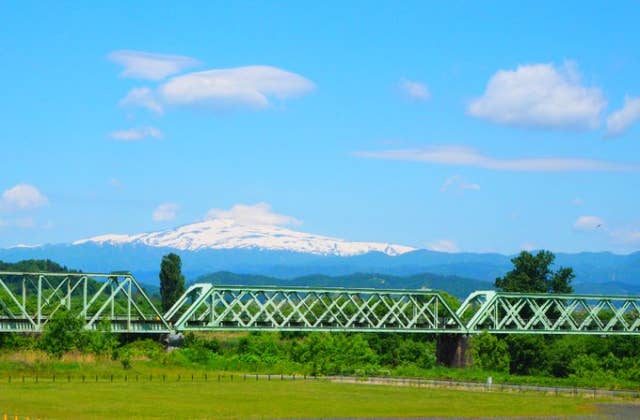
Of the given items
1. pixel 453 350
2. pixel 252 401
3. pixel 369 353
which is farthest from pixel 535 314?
pixel 252 401

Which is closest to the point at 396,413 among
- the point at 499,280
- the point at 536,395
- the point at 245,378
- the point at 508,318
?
the point at 536,395

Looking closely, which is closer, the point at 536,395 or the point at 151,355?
the point at 536,395

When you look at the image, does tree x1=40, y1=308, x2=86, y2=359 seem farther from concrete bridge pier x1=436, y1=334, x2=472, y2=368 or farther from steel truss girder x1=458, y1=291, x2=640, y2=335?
steel truss girder x1=458, y1=291, x2=640, y2=335

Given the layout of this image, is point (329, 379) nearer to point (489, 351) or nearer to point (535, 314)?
point (489, 351)

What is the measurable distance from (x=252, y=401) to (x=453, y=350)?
79.6 metres

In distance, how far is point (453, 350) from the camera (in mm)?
161750

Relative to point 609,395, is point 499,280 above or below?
above

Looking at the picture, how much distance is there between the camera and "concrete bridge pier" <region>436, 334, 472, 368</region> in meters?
159

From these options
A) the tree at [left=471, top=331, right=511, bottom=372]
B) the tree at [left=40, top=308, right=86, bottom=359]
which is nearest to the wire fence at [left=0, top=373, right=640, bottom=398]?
the tree at [left=40, top=308, right=86, bottom=359]

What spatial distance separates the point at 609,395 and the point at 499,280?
94.9 meters

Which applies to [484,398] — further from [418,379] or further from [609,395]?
[418,379]

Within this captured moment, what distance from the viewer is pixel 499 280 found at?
198m

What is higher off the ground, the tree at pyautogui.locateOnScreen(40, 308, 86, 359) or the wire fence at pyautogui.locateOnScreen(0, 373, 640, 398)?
the tree at pyautogui.locateOnScreen(40, 308, 86, 359)

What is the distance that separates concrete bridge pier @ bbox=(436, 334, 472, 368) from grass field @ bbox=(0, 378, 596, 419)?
51332 mm
